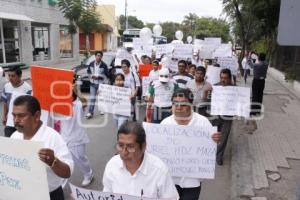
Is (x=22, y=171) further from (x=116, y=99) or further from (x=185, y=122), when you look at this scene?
(x=116, y=99)

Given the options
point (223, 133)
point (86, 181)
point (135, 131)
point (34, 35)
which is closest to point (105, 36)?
point (34, 35)

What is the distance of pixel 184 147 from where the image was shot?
348 cm

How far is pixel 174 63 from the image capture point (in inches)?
423

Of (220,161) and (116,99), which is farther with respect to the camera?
Answer: (116,99)

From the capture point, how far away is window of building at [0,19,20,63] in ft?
72.2

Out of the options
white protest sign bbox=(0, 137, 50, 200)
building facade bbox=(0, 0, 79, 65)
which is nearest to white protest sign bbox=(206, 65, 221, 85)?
white protest sign bbox=(0, 137, 50, 200)

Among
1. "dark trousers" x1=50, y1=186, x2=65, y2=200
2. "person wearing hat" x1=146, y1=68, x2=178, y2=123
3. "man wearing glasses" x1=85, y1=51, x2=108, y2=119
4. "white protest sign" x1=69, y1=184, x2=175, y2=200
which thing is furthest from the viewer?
"man wearing glasses" x1=85, y1=51, x2=108, y2=119

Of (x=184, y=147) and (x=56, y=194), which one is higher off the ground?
(x=184, y=147)

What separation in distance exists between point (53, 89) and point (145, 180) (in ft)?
6.95

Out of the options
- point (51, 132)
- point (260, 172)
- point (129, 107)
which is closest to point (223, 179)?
point (260, 172)

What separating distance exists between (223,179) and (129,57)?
6993mm

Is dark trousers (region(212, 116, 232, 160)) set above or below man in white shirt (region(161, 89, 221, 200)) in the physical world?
below

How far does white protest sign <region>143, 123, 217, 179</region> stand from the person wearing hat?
324 centimetres

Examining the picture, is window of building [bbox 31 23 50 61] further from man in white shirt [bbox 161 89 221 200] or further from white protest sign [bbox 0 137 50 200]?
white protest sign [bbox 0 137 50 200]
